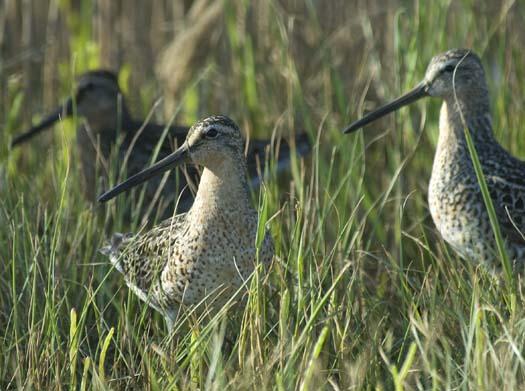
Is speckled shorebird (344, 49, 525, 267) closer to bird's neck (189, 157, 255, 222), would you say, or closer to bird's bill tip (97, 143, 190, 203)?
bird's neck (189, 157, 255, 222)

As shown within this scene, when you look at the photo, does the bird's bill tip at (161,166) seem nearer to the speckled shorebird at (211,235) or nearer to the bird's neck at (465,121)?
the speckled shorebird at (211,235)

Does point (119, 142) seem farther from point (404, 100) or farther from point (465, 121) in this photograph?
point (465, 121)

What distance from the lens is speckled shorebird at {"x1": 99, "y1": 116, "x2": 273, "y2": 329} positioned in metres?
4.00

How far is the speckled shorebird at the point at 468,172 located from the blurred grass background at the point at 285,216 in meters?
0.16

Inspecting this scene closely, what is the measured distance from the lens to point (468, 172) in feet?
15.2

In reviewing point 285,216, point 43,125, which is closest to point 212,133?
point 285,216

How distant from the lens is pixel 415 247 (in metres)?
5.00

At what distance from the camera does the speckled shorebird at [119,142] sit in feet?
17.6

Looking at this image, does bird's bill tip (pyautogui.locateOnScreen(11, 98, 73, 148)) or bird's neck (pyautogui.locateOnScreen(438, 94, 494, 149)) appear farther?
bird's bill tip (pyautogui.locateOnScreen(11, 98, 73, 148))

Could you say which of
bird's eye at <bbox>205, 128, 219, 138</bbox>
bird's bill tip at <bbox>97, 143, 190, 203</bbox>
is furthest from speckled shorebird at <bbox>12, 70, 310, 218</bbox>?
bird's eye at <bbox>205, 128, 219, 138</bbox>

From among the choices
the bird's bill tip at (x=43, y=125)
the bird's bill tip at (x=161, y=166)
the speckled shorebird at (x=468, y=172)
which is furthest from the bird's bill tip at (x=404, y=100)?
the bird's bill tip at (x=43, y=125)

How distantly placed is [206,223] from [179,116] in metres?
2.88

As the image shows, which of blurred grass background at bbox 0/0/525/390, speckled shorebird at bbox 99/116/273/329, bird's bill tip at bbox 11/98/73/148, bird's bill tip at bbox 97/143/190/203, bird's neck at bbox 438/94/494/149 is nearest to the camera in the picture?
blurred grass background at bbox 0/0/525/390

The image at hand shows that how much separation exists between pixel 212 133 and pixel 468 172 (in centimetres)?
121
